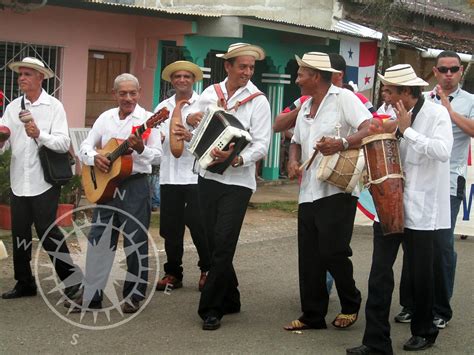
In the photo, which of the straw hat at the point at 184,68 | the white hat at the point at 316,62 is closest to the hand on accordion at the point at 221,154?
the white hat at the point at 316,62

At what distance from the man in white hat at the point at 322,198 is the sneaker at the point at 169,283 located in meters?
1.50

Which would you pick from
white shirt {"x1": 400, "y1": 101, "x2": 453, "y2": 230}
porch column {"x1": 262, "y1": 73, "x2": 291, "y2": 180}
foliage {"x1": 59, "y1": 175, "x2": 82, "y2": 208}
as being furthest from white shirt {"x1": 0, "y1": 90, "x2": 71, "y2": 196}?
porch column {"x1": 262, "y1": 73, "x2": 291, "y2": 180}

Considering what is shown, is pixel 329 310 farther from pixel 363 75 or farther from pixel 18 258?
pixel 363 75

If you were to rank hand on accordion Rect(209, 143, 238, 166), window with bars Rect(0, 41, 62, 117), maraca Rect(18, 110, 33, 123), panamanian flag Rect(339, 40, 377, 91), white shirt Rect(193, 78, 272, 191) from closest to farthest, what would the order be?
1. hand on accordion Rect(209, 143, 238, 166)
2. white shirt Rect(193, 78, 272, 191)
3. maraca Rect(18, 110, 33, 123)
4. window with bars Rect(0, 41, 62, 117)
5. panamanian flag Rect(339, 40, 377, 91)

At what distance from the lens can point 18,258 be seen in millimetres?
6945


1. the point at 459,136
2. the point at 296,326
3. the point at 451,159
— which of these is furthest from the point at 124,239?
the point at 459,136

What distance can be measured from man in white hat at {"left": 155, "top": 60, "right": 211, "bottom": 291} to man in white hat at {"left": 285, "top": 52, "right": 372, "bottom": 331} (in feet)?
4.58

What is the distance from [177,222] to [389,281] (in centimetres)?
247

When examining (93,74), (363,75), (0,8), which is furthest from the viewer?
(363,75)

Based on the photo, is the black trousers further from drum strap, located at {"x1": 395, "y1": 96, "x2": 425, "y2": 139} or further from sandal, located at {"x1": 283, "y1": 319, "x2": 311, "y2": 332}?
drum strap, located at {"x1": 395, "y1": 96, "x2": 425, "y2": 139}

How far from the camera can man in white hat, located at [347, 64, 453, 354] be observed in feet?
18.6

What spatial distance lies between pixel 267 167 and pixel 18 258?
1009 centimetres

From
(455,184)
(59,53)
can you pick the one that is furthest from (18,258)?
(59,53)

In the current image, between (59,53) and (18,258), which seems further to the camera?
(59,53)
